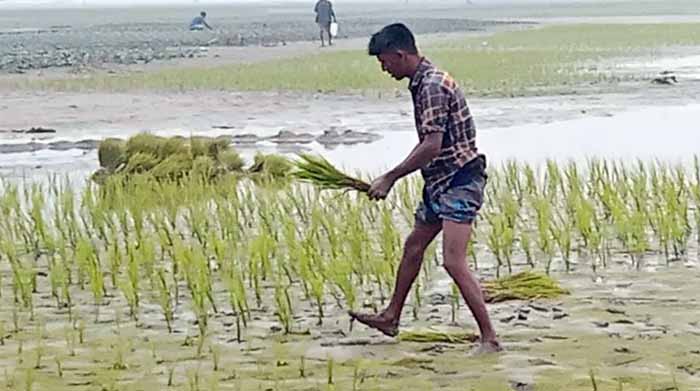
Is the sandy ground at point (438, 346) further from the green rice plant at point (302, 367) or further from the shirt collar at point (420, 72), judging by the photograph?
the shirt collar at point (420, 72)

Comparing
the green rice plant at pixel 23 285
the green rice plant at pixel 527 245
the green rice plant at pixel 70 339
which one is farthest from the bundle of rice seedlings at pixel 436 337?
the green rice plant at pixel 23 285

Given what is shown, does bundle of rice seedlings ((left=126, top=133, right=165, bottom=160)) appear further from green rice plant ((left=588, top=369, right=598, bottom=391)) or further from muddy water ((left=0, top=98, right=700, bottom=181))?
green rice plant ((left=588, top=369, right=598, bottom=391))

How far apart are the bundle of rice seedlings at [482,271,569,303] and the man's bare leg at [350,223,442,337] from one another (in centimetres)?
68

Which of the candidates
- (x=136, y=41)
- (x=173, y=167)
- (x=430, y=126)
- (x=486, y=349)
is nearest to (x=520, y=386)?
(x=486, y=349)

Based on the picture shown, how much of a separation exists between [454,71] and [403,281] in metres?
15.3

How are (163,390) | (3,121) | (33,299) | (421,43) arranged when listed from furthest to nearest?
(421,43) → (3,121) → (33,299) → (163,390)

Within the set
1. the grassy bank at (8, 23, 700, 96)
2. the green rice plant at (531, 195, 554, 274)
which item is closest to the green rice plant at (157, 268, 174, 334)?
the green rice plant at (531, 195, 554, 274)

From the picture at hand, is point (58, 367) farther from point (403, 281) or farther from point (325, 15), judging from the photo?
point (325, 15)

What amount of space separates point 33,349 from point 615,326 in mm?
2180

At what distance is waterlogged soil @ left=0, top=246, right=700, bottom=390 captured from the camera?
15.0 feet

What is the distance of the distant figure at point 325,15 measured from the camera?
27297mm

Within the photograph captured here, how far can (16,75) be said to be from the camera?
826 inches

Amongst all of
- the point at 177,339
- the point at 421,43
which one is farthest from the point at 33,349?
the point at 421,43

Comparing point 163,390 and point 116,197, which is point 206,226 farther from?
point 163,390
